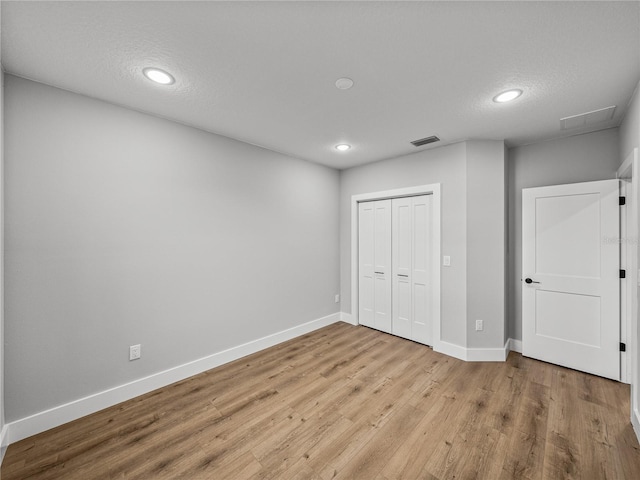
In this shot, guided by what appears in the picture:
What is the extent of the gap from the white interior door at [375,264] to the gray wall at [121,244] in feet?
4.67

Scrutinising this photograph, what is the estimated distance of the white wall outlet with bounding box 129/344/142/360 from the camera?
92.8 inches

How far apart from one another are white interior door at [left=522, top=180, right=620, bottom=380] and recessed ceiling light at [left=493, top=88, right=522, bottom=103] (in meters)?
1.39

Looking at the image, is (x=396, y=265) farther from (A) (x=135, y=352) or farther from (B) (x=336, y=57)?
(A) (x=135, y=352)

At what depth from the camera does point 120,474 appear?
5.26ft

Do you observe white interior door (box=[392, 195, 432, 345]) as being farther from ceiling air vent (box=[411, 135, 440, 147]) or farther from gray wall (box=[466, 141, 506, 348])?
ceiling air vent (box=[411, 135, 440, 147])

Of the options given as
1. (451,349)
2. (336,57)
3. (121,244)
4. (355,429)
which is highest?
(336,57)

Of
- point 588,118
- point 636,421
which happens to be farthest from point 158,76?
point 636,421

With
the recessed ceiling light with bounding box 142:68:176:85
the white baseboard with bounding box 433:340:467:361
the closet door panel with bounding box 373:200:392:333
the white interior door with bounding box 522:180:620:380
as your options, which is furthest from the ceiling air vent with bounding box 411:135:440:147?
the recessed ceiling light with bounding box 142:68:176:85

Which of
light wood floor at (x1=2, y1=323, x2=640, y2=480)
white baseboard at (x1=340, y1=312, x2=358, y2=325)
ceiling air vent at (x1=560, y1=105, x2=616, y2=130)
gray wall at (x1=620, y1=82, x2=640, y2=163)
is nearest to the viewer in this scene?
light wood floor at (x1=2, y1=323, x2=640, y2=480)

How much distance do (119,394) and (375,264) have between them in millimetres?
3329

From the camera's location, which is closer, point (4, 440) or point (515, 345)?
point (4, 440)

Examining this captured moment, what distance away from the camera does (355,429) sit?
198 centimetres

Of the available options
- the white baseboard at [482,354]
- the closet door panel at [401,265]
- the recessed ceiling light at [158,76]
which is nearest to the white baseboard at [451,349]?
the white baseboard at [482,354]

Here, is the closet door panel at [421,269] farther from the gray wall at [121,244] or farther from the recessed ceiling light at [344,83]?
the recessed ceiling light at [344,83]
